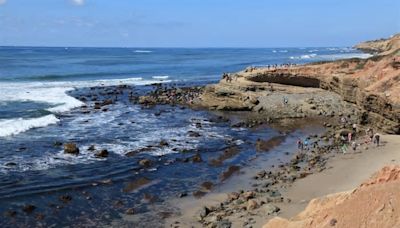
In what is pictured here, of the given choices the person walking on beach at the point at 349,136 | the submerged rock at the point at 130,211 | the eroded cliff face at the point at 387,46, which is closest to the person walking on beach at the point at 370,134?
the person walking on beach at the point at 349,136

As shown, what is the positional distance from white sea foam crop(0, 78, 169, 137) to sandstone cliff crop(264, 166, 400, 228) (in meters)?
26.0

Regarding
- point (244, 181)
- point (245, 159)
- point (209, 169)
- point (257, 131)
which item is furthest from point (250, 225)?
point (257, 131)

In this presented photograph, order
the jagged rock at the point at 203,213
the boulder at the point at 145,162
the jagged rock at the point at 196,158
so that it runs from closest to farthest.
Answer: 1. the jagged rock at the point at 203,213
2. the boulder at the point at 145,162
3. the jagged rock at the point at 196,158

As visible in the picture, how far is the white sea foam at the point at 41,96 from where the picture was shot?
3394cm

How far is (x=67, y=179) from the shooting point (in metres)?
21.7

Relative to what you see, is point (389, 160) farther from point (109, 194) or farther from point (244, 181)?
point (109, 194)

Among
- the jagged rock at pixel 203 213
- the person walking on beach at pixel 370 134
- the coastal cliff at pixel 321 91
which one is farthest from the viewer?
the coastal cliff at pixel 321 91

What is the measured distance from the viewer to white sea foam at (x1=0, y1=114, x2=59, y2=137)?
31720 mm

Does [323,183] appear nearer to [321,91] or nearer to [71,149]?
[71,149]

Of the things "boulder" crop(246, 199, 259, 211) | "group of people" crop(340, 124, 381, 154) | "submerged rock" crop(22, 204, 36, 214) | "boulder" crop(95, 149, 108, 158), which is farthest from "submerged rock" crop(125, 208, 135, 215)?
"group of people" crop(340, 124, 381, 154)

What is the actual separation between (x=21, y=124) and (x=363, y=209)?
98.8 ft

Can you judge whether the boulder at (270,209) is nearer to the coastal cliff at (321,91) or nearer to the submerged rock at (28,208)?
the submerged rock at (28,208)

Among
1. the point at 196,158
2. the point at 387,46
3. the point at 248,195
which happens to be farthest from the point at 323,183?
the point at 387,46
